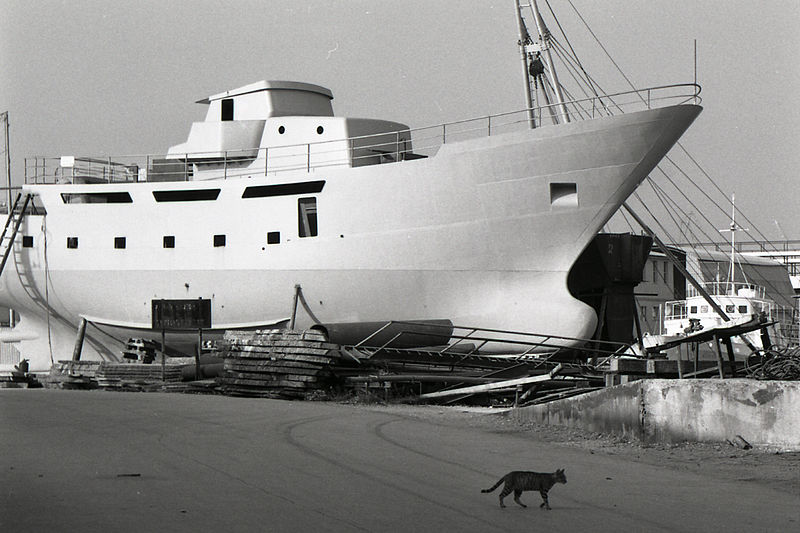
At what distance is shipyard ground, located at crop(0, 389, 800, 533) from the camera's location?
6.40 m

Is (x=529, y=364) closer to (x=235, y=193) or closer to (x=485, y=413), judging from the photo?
(x=485, y=413)

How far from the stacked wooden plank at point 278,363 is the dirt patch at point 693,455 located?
5.65 m

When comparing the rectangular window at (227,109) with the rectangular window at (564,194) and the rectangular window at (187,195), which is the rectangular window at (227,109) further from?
the rectangular window at (564,194)

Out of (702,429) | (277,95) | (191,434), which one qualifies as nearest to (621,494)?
(702,429)

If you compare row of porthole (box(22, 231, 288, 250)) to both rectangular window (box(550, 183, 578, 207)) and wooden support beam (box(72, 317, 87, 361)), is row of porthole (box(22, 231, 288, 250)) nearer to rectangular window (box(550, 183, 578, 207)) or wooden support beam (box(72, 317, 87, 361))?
wooden support beam (box(72, 317, 87, 361))

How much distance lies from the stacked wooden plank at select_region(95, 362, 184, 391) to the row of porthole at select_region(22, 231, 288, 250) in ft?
14.5

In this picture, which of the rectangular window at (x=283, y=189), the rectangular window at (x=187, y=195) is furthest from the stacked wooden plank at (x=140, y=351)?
the rectangular window at (x=283, y=189)

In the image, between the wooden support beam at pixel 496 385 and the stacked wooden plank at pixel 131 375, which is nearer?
the wooden support beam at pixel 496 385

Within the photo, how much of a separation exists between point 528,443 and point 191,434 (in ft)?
12.5

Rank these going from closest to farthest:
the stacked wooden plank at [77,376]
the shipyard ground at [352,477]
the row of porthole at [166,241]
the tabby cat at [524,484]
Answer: the shipyard ground at [352,477]
the tabby cat at [524,484]
the stacked wooden plank at [77,376]
the row of porthole at [166,241]

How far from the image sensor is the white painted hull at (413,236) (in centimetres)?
2248

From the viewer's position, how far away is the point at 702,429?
10.3 meters

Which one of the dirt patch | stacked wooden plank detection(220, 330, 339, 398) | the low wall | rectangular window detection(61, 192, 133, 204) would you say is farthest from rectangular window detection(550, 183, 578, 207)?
rectangular window detection(61, 192, 133, 204)

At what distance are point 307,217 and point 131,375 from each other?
5920mm
